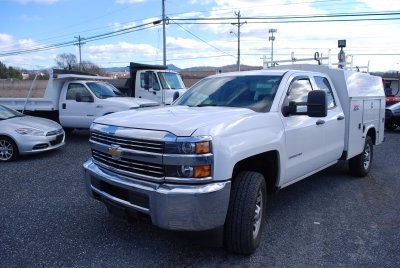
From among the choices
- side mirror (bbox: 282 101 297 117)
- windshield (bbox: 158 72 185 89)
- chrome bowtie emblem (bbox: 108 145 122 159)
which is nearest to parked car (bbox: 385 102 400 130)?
windshield (bbox: 158 72 185 89)

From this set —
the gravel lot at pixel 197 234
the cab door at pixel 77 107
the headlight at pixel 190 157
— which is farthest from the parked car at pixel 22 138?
the headlight at pixel 190 157

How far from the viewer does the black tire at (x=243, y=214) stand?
3562mm

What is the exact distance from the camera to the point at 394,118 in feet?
46.1

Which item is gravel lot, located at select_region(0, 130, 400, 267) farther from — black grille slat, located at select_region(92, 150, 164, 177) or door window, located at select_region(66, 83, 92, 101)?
door window, located at select_region(66, 83, 92, 101)

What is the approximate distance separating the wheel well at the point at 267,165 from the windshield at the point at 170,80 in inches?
389

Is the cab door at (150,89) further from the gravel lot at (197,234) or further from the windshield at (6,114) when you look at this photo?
the gravel lot at (197,234)

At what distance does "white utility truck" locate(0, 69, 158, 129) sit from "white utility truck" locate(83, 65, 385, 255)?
6629mm

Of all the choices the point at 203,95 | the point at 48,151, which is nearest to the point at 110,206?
the point at 203,95

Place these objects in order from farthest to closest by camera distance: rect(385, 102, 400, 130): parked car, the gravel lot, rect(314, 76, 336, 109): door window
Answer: rect(385, 102, 400, 130): parked car → rect(314, 76, 336, 109): door window → the gravel lot

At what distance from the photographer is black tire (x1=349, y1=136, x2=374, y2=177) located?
22.4 feet

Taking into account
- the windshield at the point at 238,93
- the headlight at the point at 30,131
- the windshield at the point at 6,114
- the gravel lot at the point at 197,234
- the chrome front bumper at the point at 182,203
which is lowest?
the gravel lot at the point at 197,234

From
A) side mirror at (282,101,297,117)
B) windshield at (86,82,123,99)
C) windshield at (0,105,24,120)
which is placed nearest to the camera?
side mirror at (282,101,297,117)

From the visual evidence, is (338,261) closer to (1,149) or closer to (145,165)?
(145,165)

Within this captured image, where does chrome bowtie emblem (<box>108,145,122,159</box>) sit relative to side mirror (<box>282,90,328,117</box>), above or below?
below
